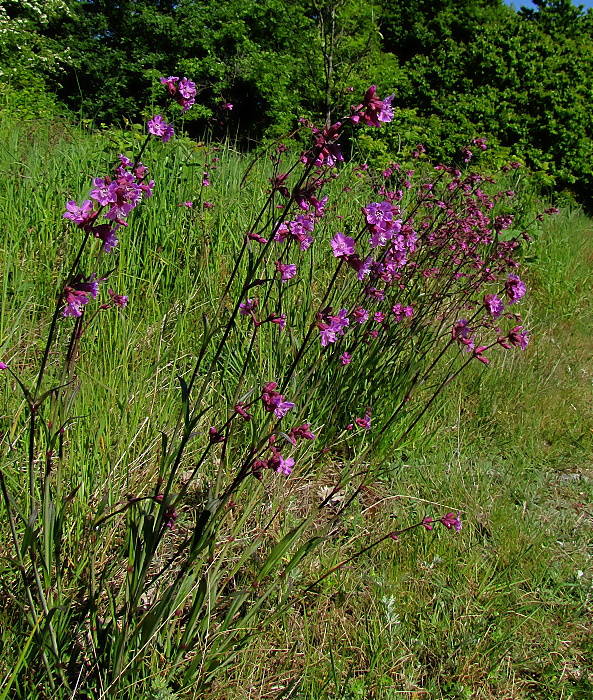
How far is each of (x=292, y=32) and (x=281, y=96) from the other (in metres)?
2.04

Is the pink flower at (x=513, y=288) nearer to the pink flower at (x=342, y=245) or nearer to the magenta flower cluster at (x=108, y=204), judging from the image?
the pink flower at (x=342, y=245)

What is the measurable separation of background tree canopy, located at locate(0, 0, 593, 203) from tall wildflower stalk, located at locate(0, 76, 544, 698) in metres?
8.60

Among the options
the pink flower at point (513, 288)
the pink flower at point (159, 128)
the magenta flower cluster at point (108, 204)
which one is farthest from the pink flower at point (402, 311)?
the magenta flower cluster at point (108, 204)

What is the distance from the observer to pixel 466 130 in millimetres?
12180

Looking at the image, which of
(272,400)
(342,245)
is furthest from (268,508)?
(342,245)

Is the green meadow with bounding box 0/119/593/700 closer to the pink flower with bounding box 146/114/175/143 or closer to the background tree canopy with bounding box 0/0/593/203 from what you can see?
the pink flower with bounding box 146/114/175/143

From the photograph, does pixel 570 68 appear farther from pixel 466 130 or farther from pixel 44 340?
pixel 44 340

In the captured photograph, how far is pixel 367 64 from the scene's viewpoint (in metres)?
11.9

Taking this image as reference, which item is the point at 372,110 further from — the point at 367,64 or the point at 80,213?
the point at 367,64

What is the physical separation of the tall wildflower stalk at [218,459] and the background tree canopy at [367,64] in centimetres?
860

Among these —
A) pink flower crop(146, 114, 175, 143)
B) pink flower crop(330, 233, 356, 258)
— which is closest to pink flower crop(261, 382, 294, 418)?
pink flower crop(330, 233, 356, 258)

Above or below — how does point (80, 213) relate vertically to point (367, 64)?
above

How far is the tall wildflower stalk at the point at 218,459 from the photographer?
51.8 inches

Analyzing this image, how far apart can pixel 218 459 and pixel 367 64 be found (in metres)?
11.7
